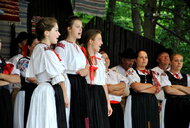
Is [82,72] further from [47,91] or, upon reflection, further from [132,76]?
[132,76]

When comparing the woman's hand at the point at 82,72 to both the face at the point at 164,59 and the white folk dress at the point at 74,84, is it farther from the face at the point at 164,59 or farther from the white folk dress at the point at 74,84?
the face at the point at 164,59

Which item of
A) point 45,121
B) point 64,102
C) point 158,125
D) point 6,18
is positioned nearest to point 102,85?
point 64,102

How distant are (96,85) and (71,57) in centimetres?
56

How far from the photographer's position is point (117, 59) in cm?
842

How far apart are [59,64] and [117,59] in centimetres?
380

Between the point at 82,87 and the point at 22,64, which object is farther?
the point at 22,64

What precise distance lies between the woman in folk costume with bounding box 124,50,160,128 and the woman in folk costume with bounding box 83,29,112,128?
1195mm

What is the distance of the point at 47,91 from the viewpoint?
468 cm

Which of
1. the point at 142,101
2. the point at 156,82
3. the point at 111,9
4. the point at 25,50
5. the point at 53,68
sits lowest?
the point at 142,101

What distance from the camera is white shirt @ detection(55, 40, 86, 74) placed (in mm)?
5141

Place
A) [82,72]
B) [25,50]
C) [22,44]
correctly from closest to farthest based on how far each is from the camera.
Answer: [82,72] → [25,50] → [22,44]

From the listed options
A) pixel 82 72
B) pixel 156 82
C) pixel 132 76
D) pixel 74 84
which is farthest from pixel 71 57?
pixel 156 82

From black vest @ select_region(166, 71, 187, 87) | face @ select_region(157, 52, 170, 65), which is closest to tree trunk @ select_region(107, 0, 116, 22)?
face @ select_region(157, 52, 170, 65)

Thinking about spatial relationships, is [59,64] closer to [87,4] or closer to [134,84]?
[134,84]
